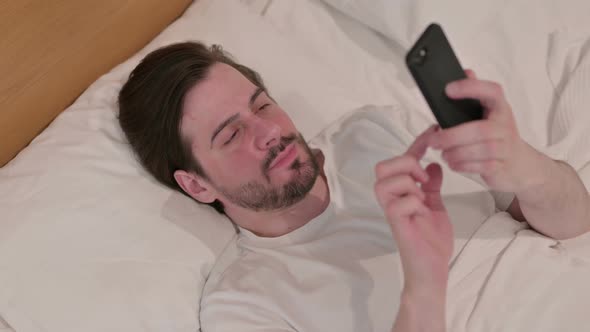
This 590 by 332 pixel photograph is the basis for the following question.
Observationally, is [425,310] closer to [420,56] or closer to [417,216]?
[417,216]

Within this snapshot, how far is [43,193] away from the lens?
1021mm

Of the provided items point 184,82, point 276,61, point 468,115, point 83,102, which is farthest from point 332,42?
point 468,115

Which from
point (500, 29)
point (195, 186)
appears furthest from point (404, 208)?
point (500, 29)

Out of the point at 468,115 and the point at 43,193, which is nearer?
the point at 468,115

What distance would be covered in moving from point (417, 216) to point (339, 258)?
0.30 meters

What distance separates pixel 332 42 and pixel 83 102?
652 mm

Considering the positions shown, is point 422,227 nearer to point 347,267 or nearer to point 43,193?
point 347,267

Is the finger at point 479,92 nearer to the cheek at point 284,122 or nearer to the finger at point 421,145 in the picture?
the finger at point 421,145

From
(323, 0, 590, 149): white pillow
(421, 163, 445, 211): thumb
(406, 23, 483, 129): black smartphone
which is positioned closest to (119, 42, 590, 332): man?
(421, 163, 445, 211): thumb

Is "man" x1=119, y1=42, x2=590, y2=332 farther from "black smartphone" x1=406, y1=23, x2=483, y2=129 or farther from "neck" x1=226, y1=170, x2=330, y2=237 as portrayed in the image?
"black smartphone" x1=406, y1=23, x2=483, y2=129

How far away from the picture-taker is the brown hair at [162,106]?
1093 millimetres

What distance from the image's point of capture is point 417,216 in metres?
0.75

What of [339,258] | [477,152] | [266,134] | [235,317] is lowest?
[235,317]

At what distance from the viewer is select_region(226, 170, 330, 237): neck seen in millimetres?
1128
